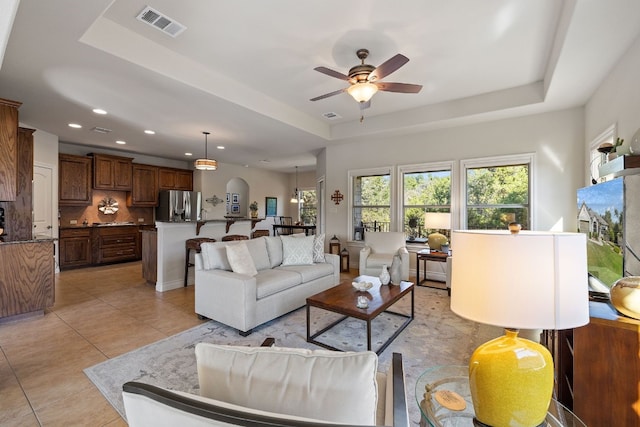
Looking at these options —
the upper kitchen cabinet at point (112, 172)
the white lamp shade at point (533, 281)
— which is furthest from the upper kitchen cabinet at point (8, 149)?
the white lamp shade at point (533, 281)

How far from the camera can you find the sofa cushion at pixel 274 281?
3.07m

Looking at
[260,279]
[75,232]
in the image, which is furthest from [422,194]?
[75,232]

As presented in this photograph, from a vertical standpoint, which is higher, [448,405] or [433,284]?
Result: [448,405]

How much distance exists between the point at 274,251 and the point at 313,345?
5.27 feet

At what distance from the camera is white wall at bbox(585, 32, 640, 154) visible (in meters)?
2.41

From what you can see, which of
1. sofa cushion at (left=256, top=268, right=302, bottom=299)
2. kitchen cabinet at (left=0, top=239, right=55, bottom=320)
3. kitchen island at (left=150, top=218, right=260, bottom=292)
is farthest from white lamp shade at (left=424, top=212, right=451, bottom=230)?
kitchen cabinet at (left=0, top=239, right=55, bottom=320)

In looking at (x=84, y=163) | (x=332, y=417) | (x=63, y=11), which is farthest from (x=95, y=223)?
(x=332, y=417)

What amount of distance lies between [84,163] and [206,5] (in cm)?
583

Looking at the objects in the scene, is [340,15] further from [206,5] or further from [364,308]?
[364,308]

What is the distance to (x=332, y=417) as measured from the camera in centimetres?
76

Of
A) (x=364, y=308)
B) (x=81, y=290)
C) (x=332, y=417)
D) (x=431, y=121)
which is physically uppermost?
(x=431, y=121)

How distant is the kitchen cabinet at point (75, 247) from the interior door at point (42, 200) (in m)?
0.57

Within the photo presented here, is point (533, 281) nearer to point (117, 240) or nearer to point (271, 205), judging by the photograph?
point (117, 240)

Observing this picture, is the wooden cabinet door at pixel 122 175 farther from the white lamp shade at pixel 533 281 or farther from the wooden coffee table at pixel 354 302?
the white lamp shade at pixel 533 281
